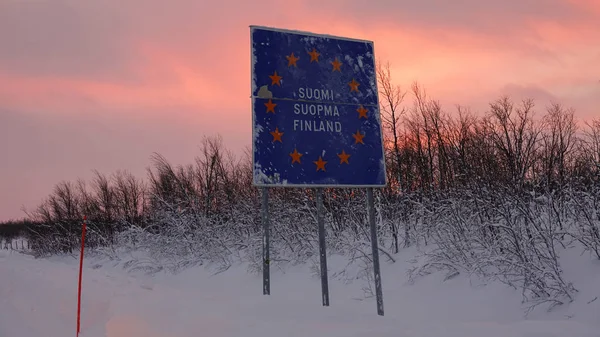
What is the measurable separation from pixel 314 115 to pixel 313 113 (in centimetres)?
4

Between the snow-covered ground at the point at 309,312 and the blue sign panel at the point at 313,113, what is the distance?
2153 mm

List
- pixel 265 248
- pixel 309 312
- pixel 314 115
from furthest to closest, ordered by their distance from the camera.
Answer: pixel 265 248
pixel 314 115
pixel 309 312

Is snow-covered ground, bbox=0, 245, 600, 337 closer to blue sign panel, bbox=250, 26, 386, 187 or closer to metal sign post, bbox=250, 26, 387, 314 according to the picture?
metal sign post, bbox=250, 26, 387, 314

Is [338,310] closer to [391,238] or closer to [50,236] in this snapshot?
[391,238]

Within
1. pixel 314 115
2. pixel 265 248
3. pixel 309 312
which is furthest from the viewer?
pixel 265 248

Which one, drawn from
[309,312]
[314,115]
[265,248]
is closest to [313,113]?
[314,115]

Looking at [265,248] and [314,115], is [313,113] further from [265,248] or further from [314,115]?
[265,248]

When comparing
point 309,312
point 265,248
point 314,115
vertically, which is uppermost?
point 314,115

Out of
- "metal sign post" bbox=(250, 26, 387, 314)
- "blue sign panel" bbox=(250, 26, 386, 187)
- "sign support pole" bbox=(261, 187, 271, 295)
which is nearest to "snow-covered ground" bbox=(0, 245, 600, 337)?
"sign support pole" bbox=(261, 187, 271, 295)

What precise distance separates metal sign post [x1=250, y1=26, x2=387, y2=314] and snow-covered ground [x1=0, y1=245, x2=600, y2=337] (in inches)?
58.1

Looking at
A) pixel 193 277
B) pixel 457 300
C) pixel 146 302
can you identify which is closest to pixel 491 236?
pixel 457 300

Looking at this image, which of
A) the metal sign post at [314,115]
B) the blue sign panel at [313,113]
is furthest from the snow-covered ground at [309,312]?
the blue sign panel at [313,113]

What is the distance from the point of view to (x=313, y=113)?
7844mm

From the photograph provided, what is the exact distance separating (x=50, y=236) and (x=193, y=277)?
3870cm
